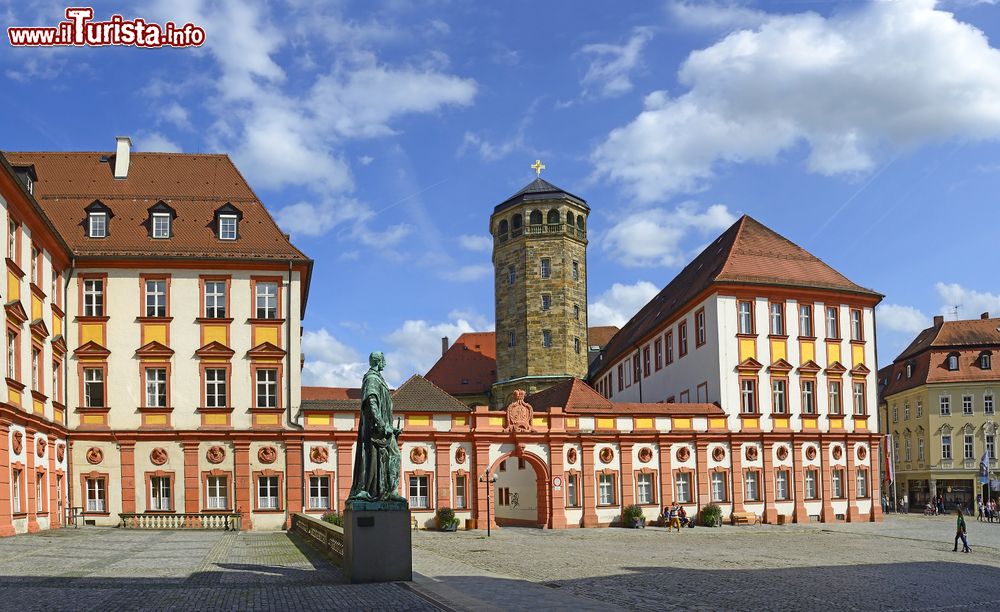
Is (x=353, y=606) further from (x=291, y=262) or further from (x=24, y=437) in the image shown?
(x=291, y=262)

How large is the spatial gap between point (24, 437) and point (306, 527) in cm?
946

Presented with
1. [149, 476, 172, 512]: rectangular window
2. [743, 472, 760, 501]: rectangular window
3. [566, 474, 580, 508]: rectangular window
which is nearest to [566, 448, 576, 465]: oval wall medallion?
[566, 474, 580, 508]: rectangular window

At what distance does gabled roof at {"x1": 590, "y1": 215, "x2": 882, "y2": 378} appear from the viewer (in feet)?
162

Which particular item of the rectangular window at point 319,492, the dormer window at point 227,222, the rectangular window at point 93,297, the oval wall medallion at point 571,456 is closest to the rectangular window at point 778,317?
the oval wall medallion at point 571,456

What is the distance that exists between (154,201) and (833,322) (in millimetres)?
30904

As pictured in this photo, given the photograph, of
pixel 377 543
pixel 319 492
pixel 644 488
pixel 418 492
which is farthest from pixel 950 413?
pixel 377 543

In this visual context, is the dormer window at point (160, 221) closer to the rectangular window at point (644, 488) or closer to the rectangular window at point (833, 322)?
the rectangular window at point (644, 488)

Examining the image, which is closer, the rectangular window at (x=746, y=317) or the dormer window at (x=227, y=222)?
the dormer window at (x=227, y=222)

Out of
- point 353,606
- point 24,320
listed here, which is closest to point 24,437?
point 24,320

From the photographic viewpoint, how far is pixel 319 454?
42.5 m

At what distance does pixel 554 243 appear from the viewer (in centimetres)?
7494

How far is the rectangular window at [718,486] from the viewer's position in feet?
155

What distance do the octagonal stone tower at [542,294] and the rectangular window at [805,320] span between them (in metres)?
25.7

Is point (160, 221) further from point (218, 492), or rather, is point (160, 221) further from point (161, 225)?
point (218, 492)
